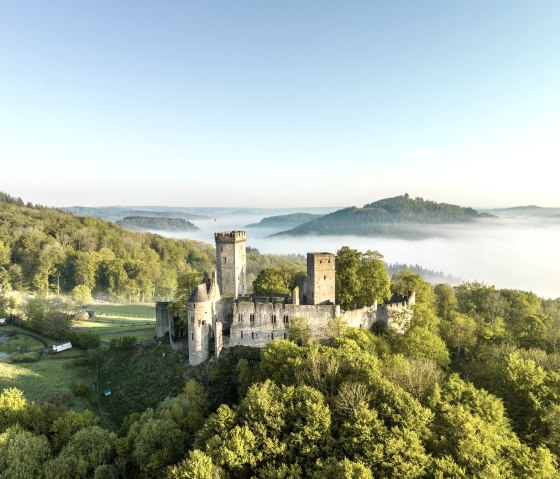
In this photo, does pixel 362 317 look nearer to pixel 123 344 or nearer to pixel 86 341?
pixel 123 344

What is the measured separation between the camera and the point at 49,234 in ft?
388

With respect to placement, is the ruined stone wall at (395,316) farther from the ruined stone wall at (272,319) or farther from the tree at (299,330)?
the tree at (299,330)

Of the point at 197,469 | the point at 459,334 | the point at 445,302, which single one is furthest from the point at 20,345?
the point at 445,302

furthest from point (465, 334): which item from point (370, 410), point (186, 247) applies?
point (186, 247)

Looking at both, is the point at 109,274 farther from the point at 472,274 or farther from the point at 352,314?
the point at 472,274

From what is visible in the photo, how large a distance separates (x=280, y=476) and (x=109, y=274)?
294ft

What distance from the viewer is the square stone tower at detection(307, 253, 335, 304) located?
120 feet

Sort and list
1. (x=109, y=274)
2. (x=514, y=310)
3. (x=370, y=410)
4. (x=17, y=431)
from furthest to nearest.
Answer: (x=109, y=274), (x=514, y=310), (x=17, y=431), (x=370, y=410)

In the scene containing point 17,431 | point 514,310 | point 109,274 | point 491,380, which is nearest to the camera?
point 17,431

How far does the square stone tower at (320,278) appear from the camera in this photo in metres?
36.7

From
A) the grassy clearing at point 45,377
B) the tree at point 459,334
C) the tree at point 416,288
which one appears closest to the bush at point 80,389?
the grassy clearing at point 45,377

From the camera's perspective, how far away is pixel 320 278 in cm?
3691

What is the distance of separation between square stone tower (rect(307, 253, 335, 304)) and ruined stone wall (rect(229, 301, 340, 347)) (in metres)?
2.48

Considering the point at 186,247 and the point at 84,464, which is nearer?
the point at 84,464
